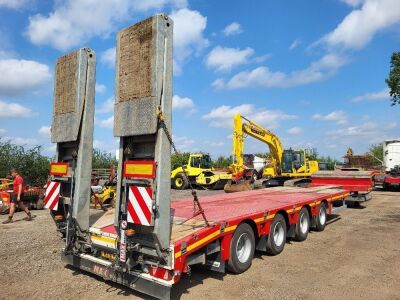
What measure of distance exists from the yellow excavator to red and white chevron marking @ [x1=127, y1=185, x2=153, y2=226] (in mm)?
14556

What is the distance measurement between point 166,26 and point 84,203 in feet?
9.98

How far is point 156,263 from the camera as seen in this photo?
15.2 feet

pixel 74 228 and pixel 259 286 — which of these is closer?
pixel 259 286

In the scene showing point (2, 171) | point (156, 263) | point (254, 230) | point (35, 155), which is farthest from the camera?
point (35, 155)

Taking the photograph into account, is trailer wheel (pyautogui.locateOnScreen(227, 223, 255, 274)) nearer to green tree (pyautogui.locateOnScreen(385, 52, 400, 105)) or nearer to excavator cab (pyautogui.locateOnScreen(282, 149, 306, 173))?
excavator cab (pyautogui.locateOnScreen(282, 149, 306, 173))

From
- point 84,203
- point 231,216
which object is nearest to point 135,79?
point 84,203

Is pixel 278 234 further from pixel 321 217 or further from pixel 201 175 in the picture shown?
pixel 201 175

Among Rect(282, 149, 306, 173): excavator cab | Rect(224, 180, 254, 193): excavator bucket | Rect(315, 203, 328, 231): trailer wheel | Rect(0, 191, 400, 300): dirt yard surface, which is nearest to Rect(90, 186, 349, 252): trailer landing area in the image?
Rect(0, 191, 400, 300): dirt yard surface

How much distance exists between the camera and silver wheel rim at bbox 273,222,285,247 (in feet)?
23.7

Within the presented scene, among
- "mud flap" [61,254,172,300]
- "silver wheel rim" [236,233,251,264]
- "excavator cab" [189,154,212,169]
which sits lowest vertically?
"mud flap" [61,254,172,300]

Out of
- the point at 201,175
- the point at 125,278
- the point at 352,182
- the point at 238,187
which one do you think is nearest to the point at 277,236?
the point at 125,278

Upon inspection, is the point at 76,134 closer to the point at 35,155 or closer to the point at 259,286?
the point at 259,286

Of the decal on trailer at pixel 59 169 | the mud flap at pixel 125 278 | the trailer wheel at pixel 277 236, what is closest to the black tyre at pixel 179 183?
the trailer wheel at pixel 277 236

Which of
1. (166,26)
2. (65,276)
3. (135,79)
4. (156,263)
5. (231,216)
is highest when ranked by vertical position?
(166,26)
